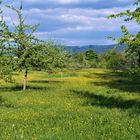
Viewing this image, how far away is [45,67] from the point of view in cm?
5009

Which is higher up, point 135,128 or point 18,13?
point 18,13

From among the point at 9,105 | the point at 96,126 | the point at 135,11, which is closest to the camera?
the point at 96,126

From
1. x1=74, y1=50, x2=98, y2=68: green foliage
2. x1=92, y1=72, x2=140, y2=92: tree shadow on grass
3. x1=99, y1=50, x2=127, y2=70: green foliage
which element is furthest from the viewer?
x1=74, y1=50, x2=98, y2=68: green foliage

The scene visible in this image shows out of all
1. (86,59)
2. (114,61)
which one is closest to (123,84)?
(114,61)

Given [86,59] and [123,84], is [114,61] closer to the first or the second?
[123,84]

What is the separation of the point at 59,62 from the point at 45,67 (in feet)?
14.2

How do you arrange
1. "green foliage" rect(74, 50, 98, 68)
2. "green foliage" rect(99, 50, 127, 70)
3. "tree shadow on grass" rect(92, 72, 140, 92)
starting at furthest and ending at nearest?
"green foliage" rect(74, 50, 98, 68) < "tree shadow on grass" rect(92, 72, 140, 92) < "green foliage" rect(99, 50, 127, 70)

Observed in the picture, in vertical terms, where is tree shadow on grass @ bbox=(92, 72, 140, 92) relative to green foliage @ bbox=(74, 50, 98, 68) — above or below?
above

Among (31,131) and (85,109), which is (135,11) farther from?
(31,131)

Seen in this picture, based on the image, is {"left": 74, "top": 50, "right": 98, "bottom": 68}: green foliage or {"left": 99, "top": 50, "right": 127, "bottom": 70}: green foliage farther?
{"left": 74, "top": 50, "right": 98, "bottom": 68}: green foliage

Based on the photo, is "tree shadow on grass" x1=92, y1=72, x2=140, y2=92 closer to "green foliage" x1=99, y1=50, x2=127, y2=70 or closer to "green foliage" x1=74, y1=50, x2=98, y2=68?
"green foliage" x1=99, y1=50, x2=127, y2=70

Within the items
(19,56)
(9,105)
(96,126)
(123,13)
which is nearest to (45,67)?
(19,56)

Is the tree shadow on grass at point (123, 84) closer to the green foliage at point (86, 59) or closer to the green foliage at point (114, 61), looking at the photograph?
the green foliage at point (114, 61)

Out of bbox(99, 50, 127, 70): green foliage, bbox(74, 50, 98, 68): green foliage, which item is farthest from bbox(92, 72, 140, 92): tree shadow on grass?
bbox(74, 50, 98, 68): green foliage
